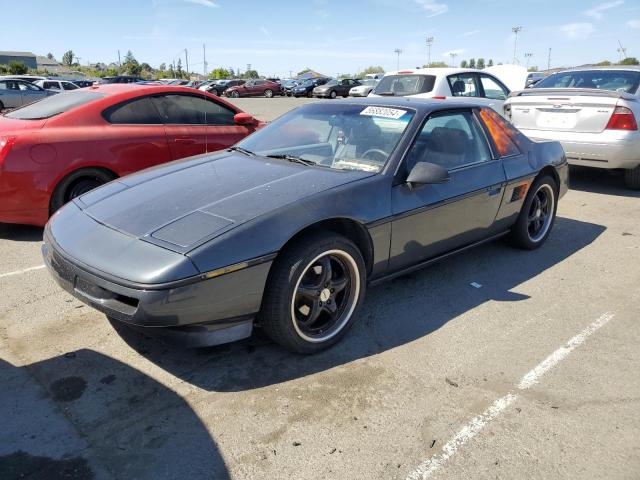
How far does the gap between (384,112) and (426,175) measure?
703 mm

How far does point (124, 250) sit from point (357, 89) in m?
23.7

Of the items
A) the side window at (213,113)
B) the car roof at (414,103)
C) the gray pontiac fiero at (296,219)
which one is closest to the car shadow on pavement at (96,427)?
the gray pontiac fiero at (296,219)

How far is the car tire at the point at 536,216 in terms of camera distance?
179 inches

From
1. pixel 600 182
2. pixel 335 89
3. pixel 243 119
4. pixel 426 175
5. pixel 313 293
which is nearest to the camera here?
pixel 313 293

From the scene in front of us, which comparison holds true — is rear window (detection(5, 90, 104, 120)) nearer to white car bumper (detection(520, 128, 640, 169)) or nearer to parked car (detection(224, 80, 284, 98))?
white car bumper (detection(520, 128, 640, 169))

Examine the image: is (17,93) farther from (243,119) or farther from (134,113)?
(243,119)

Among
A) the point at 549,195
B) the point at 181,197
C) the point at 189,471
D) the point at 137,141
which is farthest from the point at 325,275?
the point at 137,141

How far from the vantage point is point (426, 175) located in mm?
3244

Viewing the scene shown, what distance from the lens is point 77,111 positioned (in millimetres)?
5094

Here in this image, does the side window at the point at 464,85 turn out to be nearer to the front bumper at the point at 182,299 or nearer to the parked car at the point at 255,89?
the front bumper at the point at 182,299

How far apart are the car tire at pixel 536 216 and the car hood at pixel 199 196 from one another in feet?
6.45

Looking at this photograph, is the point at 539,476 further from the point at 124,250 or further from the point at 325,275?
the point at 124,250

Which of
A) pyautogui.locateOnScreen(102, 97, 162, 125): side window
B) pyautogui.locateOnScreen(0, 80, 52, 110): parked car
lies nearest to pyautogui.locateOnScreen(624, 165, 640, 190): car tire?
pyautogui.locateOnScreen(102, 97, 162, 125): side window

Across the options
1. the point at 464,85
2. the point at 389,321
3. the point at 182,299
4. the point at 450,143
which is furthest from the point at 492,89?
the point at 182,299
